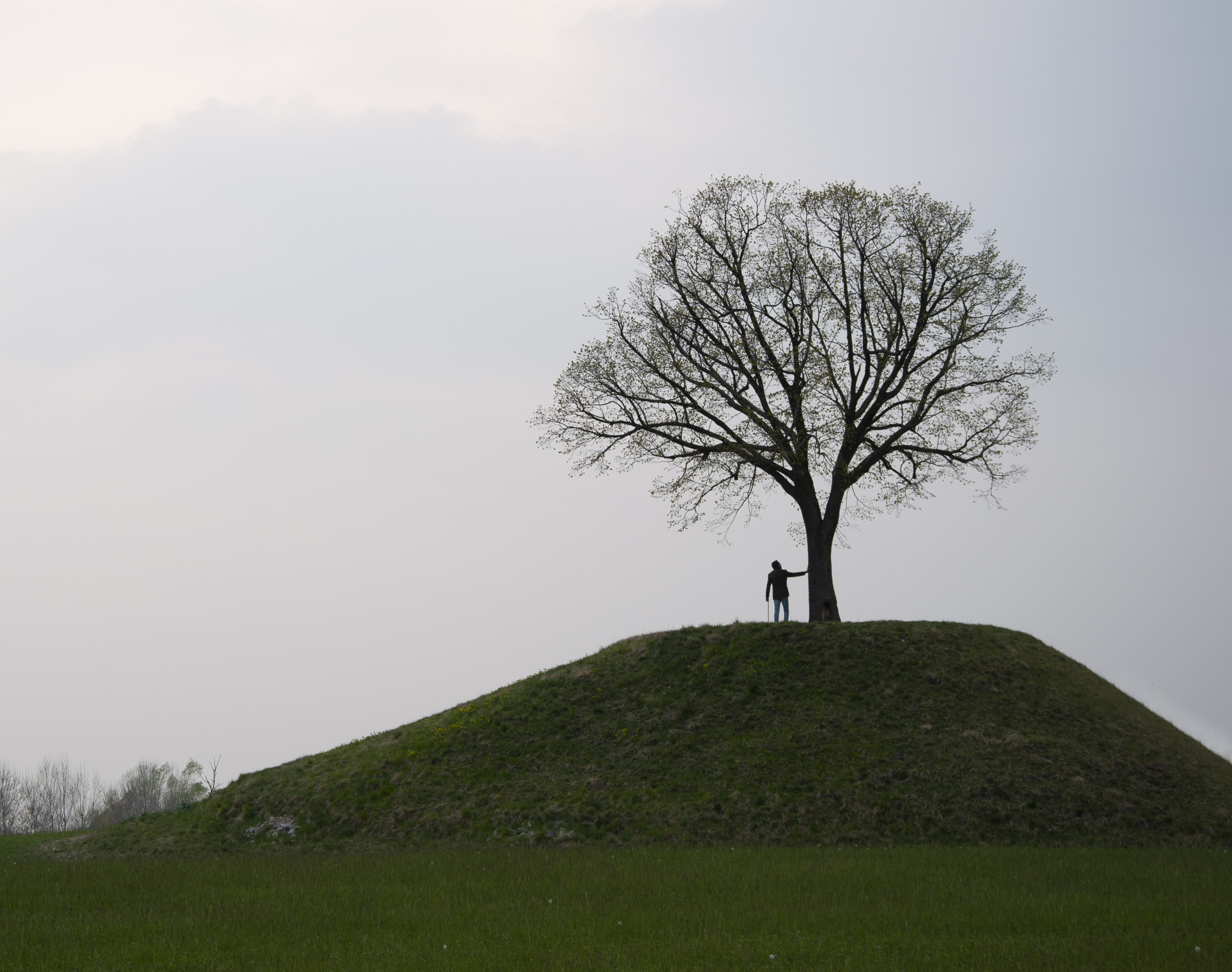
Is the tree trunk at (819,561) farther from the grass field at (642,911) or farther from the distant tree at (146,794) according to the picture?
the distant tree at (146,794)

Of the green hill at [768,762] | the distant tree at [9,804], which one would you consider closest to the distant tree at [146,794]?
the distant tree at [9,804]

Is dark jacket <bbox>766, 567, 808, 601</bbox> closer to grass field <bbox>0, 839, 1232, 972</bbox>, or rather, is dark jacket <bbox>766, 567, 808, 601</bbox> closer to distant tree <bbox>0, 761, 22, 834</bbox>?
grass field <bbox>0, 839, 1232, 972</bbox>

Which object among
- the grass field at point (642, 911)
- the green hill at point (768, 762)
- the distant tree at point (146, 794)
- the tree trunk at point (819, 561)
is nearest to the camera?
the grass field at point (642, 911)

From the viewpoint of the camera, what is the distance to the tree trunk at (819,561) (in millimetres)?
35875

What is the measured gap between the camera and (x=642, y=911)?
15.8 m

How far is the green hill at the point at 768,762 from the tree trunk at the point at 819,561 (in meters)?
2.20

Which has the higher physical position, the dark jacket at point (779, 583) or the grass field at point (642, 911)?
the dark jacket at point (779, 583)

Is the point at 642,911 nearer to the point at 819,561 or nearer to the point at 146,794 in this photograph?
the point at 819,561

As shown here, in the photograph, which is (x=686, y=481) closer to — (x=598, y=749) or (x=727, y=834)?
(x=598, y=749)

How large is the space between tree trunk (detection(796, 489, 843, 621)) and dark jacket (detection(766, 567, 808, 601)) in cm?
61

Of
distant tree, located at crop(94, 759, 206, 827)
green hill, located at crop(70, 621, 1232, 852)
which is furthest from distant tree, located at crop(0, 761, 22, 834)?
green hill, located at crop(70, 621, 1232, 852)

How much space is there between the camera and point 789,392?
36.8m

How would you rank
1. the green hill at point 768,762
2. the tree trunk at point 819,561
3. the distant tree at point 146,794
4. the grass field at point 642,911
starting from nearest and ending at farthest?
the grass field at point 642,911, the green hill at point 768,762, the tree trunk at point 819,561, the distant tree at point 146,794

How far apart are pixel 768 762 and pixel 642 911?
11885 millimetres
